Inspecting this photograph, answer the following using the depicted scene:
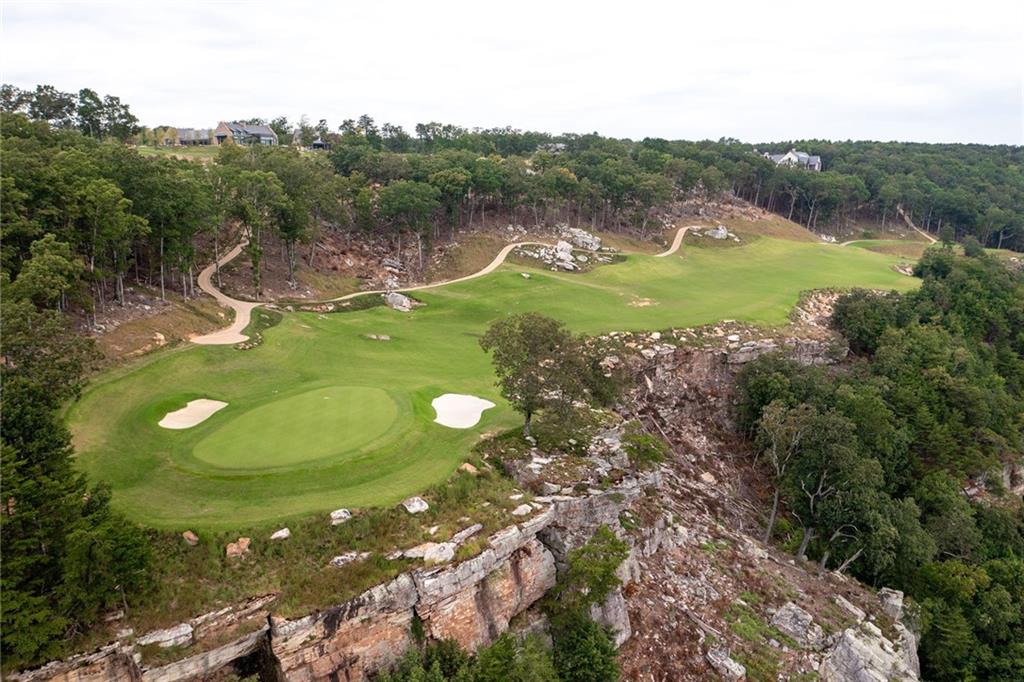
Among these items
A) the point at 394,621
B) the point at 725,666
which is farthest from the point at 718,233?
the point at 394,621

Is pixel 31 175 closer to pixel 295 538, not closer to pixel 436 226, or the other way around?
pixel 295 538

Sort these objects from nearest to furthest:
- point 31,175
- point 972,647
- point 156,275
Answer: point 972,647 → point 31,175 → point 156,275

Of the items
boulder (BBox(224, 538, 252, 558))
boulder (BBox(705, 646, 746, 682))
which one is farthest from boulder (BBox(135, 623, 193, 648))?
boulder (BBox(705, 646, 746, 682))

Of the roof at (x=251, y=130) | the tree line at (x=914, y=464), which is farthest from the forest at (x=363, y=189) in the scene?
the tree line at (x=914, y=464)

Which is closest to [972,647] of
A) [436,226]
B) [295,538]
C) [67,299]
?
[295,538]

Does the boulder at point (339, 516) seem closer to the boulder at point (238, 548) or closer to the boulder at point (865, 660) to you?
the boulder at point (238, 548)
